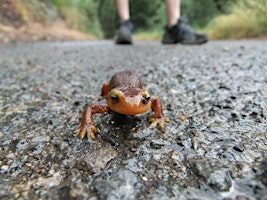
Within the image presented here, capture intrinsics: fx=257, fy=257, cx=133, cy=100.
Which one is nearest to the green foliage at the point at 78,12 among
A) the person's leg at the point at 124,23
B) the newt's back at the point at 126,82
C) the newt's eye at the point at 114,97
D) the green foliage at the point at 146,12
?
the green foliage at the point at 146,12

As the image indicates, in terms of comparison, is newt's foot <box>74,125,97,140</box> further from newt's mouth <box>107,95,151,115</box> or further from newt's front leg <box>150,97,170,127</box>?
newt's front leg <box>150,97,170,127</box>

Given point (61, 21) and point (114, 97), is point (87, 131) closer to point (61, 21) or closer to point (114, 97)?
point (114, 97)

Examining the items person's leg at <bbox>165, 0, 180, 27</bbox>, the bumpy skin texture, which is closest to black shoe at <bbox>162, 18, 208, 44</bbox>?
person's leg at <bbox>165, 0, 180, 27</bbox>

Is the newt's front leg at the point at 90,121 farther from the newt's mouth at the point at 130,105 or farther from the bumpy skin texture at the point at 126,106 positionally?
the newt's mouth at the point at 130,105

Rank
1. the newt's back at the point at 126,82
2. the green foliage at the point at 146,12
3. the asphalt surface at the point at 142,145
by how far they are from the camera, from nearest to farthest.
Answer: the asphalt surface at the point at 142,145 < the newt's back at the point at 126,82 < the green foliage at the point at 146,12

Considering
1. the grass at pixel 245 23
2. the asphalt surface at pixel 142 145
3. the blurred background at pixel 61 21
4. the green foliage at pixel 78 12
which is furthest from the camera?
the green foliage at pixel 78 12

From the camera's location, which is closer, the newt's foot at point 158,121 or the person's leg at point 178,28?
the newt's foot at point 158,121
